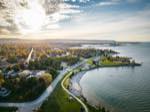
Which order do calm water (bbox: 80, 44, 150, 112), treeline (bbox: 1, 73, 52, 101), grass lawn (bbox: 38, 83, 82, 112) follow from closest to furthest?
grass lawn (bbox: 38, 83, 82, 112) → treeline (bbox: 1, 73, 52, 101) → calm water (bbox: 80, 44, 150, 112)

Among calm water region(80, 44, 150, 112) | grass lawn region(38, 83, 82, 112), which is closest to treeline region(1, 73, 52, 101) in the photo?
grass lawn region(38, 83, 82, 112)

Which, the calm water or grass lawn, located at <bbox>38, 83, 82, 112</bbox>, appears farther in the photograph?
the calm water

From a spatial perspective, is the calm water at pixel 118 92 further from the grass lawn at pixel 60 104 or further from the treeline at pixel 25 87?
the treeline at pixel 25 87

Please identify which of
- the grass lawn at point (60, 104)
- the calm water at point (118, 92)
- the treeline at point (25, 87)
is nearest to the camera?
the grass lawn at point (60, 104)

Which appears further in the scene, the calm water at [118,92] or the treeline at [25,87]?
the calm water at [118,92]

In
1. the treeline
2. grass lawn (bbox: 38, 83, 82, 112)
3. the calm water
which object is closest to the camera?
grass lawn (bbox: 38, 83, 82, 112)

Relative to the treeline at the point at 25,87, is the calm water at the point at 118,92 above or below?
below

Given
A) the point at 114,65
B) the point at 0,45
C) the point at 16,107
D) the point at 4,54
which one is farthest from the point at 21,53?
the point at 16,107

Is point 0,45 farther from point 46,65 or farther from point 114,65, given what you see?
point 114,65

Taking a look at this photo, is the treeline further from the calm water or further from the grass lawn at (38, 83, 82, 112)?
the calm water

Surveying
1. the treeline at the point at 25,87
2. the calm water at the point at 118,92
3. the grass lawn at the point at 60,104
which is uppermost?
the treeline at the point at 25,87

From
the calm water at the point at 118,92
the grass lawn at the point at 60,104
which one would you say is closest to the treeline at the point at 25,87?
the grass lawn at the point at 60,104
